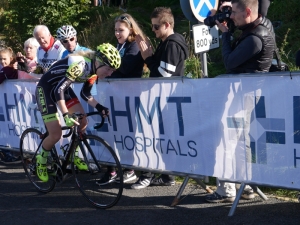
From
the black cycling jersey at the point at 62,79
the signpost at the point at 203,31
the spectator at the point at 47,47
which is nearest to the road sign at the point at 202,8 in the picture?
the signpost at the point at 203,31

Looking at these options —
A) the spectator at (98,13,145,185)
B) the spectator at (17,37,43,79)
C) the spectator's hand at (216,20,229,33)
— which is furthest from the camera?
the spectator at (17,37,43,79)

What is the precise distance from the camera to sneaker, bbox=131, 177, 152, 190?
7.58 metres

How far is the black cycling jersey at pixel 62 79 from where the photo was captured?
6.62m

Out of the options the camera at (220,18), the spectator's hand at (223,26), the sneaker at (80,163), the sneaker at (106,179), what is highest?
the camera at (220,18)

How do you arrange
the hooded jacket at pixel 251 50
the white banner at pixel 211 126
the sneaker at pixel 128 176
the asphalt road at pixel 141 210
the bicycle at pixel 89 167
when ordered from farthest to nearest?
1. the sneaker at pixel 128 176
2. the bicycle at pixel 89 167
3. the asphalt road at pixel 141 210
4. the hooded jacket at pixel 251 50
5. the white banner at pixel 211 126

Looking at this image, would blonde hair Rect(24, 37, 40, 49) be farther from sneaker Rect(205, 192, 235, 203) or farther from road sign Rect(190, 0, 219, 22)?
sneaker Rect(205, 192, 235, 203)

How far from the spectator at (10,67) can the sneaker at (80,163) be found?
2.51m

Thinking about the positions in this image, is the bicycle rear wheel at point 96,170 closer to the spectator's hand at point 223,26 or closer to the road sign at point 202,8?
the spectator's hand at point 223,26

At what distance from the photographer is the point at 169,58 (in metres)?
7.07

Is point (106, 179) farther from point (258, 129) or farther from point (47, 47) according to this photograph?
point (47, 47)

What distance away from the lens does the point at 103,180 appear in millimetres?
7465

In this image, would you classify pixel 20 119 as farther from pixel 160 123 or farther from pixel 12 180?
pixel 160 123

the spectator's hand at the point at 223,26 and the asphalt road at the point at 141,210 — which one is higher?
the spectator's hand at the point at 223,26

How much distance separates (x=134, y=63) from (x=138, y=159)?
1.24 metres
